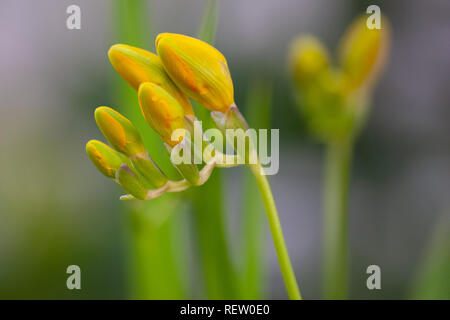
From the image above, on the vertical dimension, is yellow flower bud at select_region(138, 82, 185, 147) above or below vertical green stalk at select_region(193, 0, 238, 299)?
above

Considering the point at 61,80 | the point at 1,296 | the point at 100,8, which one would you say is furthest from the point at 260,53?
the point at 1,296

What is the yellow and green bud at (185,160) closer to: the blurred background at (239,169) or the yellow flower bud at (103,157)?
the yellow flower bud at (103,157)

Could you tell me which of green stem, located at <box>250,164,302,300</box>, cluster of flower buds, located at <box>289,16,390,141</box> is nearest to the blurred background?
cluster of flower buds, located at <box>289,16,390,141</box>

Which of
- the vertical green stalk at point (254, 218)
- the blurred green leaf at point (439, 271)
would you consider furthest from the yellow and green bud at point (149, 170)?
the blurred green leaf at point (439, 271)

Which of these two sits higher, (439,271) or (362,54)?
(362,54)

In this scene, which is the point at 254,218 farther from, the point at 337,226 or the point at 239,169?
the point at 239,169

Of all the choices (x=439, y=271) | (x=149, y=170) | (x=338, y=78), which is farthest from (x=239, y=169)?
(x=149, y=170)

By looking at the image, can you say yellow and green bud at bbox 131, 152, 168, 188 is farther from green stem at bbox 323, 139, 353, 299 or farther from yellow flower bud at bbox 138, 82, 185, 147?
green stem at bbox 323, 139, 353, 299
